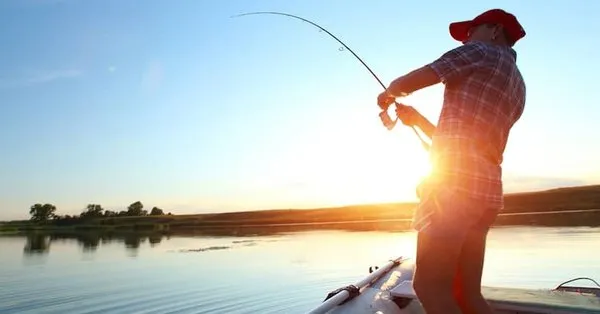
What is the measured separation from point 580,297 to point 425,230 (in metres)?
2.51

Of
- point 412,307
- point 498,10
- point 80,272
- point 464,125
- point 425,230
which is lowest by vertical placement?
point 80,272

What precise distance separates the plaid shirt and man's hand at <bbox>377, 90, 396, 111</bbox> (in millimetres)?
390

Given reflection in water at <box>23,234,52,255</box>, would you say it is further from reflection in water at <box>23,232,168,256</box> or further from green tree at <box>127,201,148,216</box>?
green tree at <box>127,201,148,216</box>

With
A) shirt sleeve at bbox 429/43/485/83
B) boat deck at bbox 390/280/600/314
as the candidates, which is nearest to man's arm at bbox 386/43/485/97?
shirt sleeve at bbox 429/43/485/83

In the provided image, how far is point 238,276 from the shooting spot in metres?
19.4

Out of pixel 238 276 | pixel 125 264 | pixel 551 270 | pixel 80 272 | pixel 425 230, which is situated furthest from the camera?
pixel 125 264

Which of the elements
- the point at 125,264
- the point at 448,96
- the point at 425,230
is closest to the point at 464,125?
the point at 448,96

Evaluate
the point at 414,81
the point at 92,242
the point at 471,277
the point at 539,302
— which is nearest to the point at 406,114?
the point at 414,81

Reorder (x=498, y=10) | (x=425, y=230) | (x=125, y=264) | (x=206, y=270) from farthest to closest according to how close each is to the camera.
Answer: (x=125, y=264) < (x=206, y=270) < (x=498, y=10) < (x=425, y=230)

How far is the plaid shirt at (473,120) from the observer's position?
275 centimetres

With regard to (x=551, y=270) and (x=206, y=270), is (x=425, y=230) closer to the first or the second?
(x=551, y=270)

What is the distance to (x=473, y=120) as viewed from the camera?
110 inches

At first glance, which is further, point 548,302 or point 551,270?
point 551,270

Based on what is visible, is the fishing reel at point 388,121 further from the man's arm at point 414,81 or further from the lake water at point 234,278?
the lake water at point 234,278
